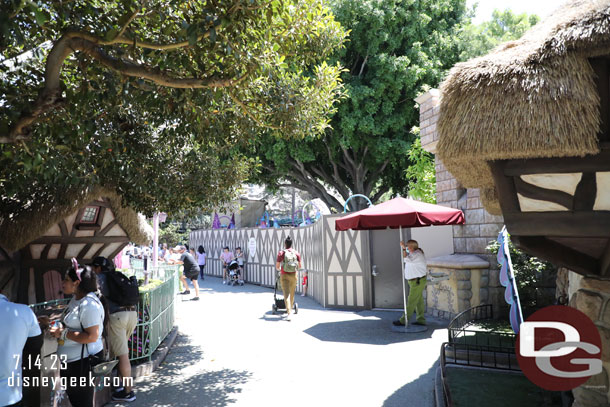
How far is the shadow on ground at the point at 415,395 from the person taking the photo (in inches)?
202

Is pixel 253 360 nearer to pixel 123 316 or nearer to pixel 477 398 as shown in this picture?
pixel 123 316

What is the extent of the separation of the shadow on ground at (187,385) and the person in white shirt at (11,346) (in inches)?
96.3

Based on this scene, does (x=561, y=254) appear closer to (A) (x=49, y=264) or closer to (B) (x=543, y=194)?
(B) (x=543, y=194)

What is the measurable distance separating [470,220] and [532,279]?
72.2 inches

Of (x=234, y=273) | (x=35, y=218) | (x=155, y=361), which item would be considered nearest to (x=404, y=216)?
(x=155, y=361)

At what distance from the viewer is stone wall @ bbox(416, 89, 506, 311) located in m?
8.91

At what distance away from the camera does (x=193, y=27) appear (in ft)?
11.1

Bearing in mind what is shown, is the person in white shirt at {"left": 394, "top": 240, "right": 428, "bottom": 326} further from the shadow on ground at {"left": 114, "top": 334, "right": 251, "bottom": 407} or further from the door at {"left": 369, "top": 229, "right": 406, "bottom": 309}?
the shadow on ground at {"left": 114, "top": 334, "right": 251, "bottom": 407}

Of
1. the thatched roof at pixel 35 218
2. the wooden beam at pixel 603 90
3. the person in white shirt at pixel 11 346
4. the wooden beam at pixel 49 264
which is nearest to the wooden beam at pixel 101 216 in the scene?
the wooden beam at pixel 49 264

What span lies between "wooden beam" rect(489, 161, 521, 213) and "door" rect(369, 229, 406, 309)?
774cm

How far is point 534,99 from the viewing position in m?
3.03

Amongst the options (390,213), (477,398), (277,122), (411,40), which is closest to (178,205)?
(277,122)

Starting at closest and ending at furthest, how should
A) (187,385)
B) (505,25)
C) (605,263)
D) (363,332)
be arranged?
(605,263) < (187,385) < (363,332) < (505,25)

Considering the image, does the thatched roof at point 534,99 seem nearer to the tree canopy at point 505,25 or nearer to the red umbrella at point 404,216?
the red umbrella at point 404,216
